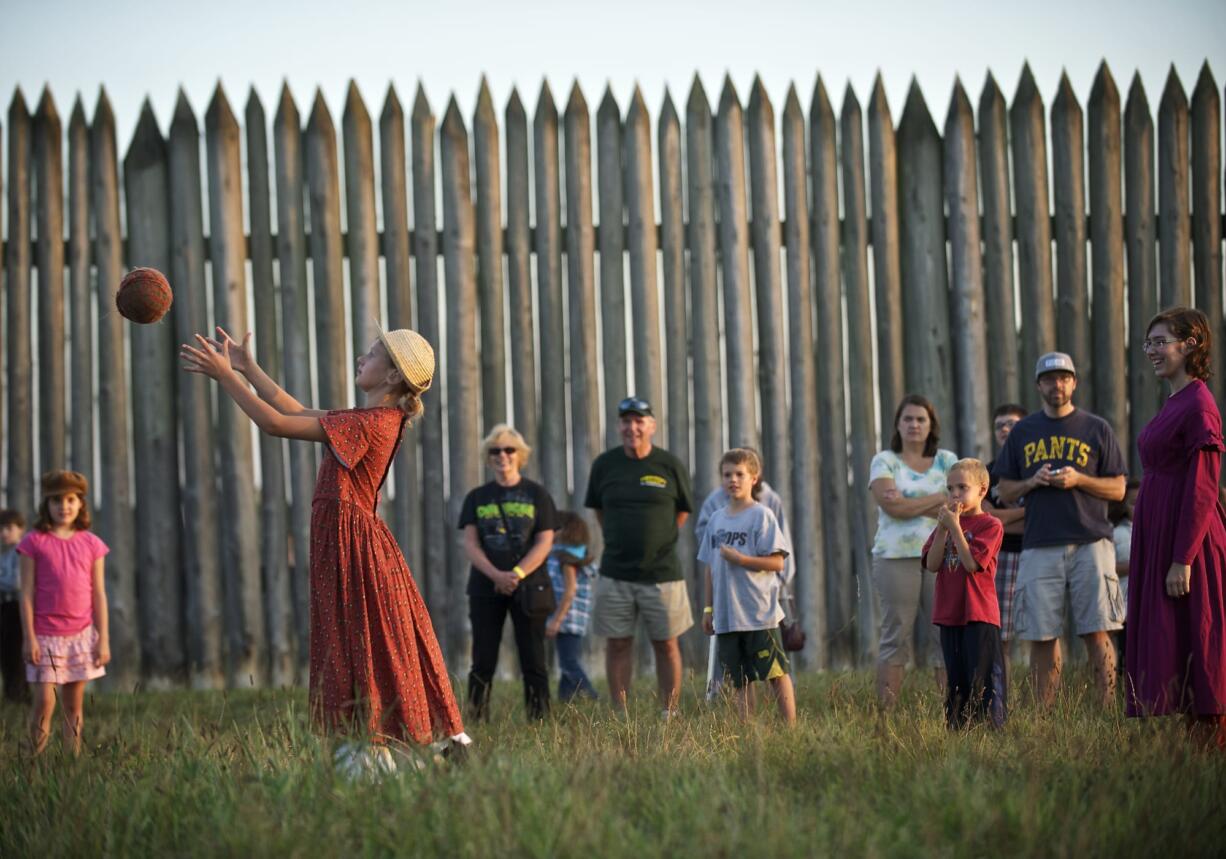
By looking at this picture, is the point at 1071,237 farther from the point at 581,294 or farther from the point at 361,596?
the point at 361,596

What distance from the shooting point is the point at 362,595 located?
4.84 m

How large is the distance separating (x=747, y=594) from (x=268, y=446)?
12.3 ft

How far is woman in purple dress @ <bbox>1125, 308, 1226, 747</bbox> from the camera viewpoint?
502 centimetres

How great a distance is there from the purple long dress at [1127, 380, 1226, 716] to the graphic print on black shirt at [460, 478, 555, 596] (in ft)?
11.1

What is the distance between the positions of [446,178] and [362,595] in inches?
189

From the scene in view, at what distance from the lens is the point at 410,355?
16.4 ft

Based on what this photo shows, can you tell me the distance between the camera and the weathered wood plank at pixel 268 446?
349 inches

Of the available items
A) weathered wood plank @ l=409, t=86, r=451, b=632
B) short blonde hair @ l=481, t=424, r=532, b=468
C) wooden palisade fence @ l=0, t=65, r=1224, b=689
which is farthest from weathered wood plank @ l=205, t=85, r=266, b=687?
short blonde hair @ l=481, t=424, r=532, b=468

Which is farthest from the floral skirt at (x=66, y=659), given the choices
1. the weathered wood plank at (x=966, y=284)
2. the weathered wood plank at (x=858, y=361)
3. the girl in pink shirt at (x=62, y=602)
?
the weathered wood plank at (x=966, y=284)

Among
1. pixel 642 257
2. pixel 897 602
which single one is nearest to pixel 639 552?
pixel 897 602

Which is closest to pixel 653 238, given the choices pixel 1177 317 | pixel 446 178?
pixel 446 178

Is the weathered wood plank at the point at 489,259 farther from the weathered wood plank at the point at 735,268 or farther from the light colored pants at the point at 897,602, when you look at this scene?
the light colored pants at the point at 897,602

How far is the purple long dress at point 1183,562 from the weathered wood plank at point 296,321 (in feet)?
17.5

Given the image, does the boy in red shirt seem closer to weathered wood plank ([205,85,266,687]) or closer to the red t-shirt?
the red t-shirt
